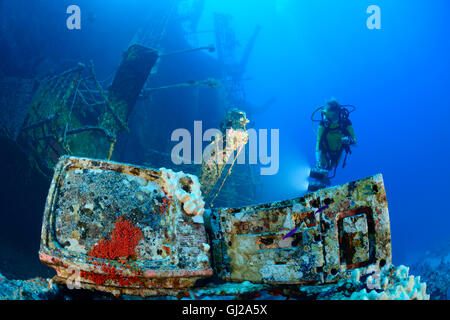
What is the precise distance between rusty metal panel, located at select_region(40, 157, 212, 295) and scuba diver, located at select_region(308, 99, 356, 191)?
19.1ft

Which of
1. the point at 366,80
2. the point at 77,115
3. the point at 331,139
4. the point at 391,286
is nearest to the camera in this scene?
the point at 391,286

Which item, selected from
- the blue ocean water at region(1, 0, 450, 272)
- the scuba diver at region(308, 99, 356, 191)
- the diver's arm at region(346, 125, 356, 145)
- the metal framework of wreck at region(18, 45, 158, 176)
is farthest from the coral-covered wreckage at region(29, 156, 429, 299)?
the blue ocean water at region(1, 0, 450, 272)

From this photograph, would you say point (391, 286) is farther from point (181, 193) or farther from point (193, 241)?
point (181, 193)

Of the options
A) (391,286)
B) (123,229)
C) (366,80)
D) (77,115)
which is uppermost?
(366,80)

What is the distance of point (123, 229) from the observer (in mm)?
2623

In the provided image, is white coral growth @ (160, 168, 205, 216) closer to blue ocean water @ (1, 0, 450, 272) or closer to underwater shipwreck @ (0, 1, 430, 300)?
underwater shipwreck @ (0, 1, 430, 300)

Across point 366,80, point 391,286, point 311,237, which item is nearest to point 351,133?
point 311,237

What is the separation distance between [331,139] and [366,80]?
102812mm

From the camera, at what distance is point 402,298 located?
1913 mm

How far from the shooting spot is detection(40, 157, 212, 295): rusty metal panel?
2.53 m

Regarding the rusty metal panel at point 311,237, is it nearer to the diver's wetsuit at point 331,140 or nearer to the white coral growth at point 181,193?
the white coral growth at point 181,193

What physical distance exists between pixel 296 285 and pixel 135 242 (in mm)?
1785
